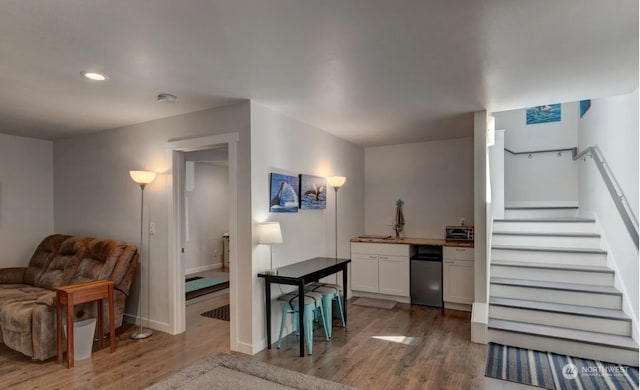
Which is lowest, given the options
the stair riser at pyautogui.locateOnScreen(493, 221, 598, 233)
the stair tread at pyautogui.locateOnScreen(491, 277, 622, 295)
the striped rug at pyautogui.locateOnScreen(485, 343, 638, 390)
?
the striped rug at pyautogui.locateOnScreen(485, 343, 638, 390)

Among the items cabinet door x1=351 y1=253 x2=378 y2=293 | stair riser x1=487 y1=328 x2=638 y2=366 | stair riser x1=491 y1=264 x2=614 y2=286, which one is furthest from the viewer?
cabinet door x1=351 y1=253 x2=378 y2=293

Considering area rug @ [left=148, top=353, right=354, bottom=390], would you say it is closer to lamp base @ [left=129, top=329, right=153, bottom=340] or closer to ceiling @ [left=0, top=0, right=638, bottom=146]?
lamp base @ [left=129, top=329, right=153, bottom=340]

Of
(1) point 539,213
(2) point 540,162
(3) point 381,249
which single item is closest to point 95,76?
(3) point 381,249

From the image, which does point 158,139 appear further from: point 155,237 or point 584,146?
point 584,146

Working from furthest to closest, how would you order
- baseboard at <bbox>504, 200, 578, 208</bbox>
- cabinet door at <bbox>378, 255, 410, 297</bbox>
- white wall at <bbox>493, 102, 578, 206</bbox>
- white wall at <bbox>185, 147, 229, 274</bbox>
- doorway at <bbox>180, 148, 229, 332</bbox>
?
1. white wall at <bbox>185, 147, 229, 274</bbox>
2. doorway at <bbox>180, 148, 229, 332</bbox>
3. white wall at <bbox>493, 102, 578, 206</bbox>
4. baseboard at <bbox>504, 200, 578, 208</bbox>
5. cabinet door at <bbox>378, 255, 410, 297</bbox>

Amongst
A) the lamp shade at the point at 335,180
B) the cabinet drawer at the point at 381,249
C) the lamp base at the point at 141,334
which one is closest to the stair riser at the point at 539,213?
the cabinet drawer at the point at 381,249

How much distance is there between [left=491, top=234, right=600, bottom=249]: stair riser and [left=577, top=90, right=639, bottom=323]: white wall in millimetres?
201

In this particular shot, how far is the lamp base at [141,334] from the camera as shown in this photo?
3.68 meters

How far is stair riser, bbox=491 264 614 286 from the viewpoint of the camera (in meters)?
3.64

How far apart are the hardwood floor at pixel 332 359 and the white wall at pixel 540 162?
2.93 metres

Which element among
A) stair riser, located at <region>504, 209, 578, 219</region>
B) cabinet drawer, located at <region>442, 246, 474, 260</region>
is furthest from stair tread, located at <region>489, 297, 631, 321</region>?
stair riser, located at <region>504, 209, 578, 219</region>

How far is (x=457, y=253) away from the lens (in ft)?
15.1

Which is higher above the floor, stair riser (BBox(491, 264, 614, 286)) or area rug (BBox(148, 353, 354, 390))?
stair riser (BBox(491, 264, 614, 286))

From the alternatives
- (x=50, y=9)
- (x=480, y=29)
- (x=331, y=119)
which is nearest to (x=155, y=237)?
(x=331, y=119)
